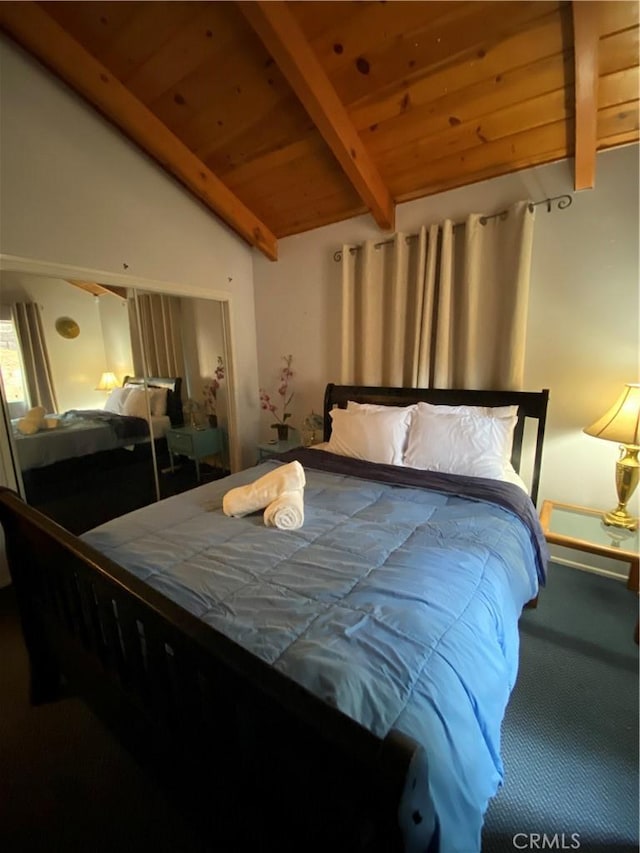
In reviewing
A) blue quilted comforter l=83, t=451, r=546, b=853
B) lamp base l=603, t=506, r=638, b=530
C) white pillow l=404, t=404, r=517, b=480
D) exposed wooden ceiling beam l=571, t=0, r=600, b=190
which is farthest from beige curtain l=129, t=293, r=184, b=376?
lamp base l=603, t=506, r=638, b=530

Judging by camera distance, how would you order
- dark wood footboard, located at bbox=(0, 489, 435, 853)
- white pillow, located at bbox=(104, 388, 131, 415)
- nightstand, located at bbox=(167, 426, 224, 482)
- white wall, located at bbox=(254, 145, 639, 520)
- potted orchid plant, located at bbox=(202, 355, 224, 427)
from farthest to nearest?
potted orchid plant, located at bbox=(202, 355, 224, 427) → nightstand, located at bbox=(167, 426, 224, 482) → white pillow, located at bbox=(104, 388, 131, 415) → white wall, located at bbox=(254, 145, 639, 520) → dark wood footboard, located at bbox=(0, 489, 435, 853)

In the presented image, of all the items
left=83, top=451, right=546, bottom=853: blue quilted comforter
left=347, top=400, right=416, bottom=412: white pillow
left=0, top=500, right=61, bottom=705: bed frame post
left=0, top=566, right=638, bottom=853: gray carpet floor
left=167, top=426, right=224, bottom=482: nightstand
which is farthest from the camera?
left=167, top=426, right=224, bottom=482: nightstand

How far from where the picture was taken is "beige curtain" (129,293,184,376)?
9.14 ft

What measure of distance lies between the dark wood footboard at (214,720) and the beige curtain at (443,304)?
2243mm

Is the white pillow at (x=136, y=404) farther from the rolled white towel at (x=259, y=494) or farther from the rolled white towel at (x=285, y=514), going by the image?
the rolled white towel at (x=285, y=514)

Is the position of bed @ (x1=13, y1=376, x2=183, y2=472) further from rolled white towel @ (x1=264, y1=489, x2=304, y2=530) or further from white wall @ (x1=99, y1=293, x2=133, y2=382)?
rolled white towel @ (x1=264, y1=489, x2=304, y2=530)

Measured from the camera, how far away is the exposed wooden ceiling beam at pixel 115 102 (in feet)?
6.25

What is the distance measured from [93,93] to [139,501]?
2.68 m

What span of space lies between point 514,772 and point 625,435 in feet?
4.91

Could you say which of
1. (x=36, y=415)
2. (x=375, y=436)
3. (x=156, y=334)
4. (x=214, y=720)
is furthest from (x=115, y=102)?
(x=214, y=720)

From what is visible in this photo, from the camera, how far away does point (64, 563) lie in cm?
115

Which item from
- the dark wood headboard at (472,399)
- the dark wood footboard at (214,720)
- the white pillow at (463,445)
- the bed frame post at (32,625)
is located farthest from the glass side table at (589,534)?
the bed frame post at (32,625)

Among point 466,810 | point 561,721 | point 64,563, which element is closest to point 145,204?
point 64,563

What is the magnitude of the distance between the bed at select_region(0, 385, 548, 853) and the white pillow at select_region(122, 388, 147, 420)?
1.39m
